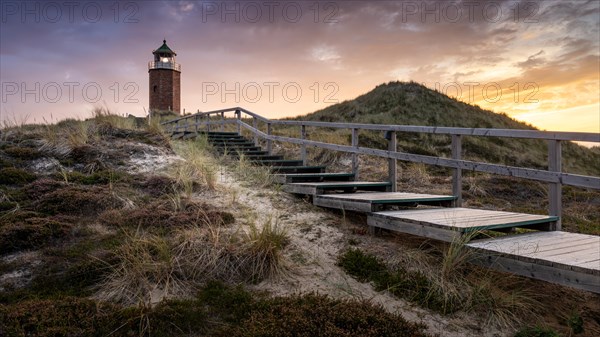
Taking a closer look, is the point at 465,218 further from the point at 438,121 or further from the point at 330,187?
the point at 438,121

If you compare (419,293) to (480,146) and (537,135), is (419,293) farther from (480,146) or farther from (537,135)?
(480,146)

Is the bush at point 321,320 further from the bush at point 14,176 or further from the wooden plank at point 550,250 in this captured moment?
the bush at point 14,176

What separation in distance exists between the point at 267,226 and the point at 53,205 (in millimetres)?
3697

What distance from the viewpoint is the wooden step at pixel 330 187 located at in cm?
781

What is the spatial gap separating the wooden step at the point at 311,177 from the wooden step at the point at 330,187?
360 millimetres

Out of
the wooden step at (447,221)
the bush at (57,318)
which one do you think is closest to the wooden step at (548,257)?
the wooden step at (447,221)

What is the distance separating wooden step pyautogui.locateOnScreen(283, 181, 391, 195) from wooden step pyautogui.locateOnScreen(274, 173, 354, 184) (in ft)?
1.18

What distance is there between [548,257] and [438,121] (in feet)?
68.8

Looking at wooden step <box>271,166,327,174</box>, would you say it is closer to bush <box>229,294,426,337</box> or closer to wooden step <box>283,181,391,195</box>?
wooden step <box>283,181,391,195</box>

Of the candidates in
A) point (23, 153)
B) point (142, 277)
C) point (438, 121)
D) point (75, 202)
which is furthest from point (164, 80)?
point (142, 277)

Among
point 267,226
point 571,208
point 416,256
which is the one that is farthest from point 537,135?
point 571,208

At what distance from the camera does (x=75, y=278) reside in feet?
15.4

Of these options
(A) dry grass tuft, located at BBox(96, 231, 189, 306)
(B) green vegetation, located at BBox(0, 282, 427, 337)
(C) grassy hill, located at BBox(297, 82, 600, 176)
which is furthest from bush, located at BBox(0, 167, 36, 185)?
(C) grassy hill, located at BBox(297, 82, 600, 176)

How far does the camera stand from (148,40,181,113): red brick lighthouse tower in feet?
147
